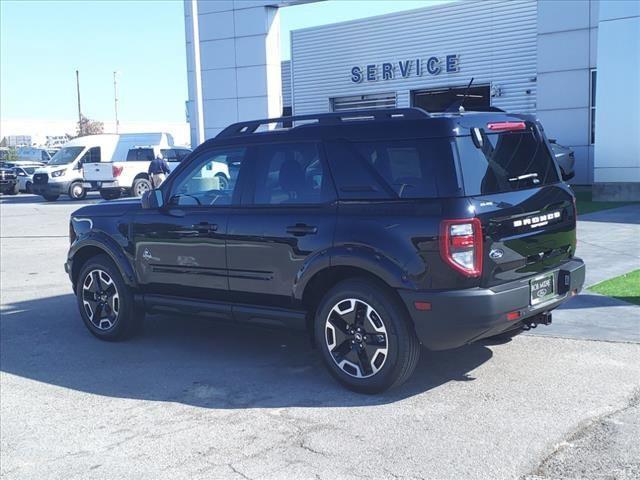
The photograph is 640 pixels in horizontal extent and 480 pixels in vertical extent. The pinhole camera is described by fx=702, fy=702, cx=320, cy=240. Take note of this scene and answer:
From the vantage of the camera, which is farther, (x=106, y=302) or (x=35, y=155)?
(x=35, y=155)

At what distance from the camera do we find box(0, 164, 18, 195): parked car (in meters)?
36.0

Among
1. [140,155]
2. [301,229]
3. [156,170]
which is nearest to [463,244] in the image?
[301,229]

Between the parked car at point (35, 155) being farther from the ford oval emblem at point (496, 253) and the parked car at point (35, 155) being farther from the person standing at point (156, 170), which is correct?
the ford oval emblem at point (496, 253)

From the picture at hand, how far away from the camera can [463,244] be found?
4.66 meters

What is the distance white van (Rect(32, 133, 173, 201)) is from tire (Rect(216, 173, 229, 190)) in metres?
22.4

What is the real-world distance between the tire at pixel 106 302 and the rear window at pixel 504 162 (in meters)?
3.69

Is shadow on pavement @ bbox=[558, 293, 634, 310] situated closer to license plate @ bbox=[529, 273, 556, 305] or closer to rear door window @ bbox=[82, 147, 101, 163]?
license plate @ bbox=[529, 273, 556, 305]

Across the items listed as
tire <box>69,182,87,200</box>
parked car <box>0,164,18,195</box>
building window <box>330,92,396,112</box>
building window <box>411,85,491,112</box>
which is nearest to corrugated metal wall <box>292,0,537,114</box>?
building window <box>330,92,396,112</box>

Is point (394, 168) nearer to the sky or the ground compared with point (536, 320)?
nearer to the sky

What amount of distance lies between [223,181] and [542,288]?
2.84 metres

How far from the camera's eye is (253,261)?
5785 mm

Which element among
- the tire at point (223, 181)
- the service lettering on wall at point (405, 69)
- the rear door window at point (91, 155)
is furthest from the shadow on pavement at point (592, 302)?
the rear door window at point (91, 155)

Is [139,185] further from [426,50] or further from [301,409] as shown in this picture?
[301,409]

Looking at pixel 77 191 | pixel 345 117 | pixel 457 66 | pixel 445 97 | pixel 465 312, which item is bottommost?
pixel 77 191
